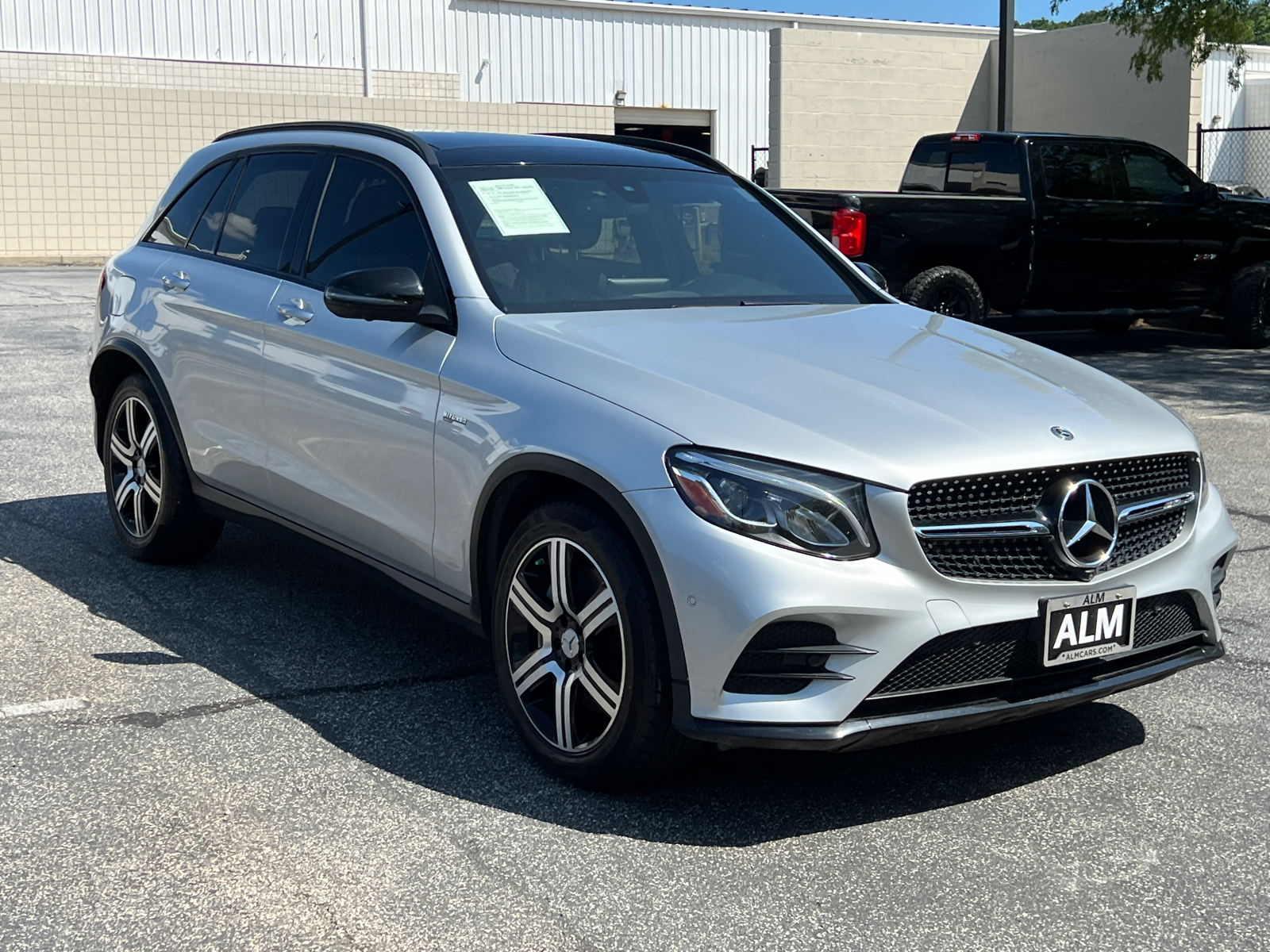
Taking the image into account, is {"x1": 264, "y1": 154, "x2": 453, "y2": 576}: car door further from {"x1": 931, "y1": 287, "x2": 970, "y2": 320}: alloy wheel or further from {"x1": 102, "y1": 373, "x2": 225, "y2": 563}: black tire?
{"x1": 931, "y1": 287, "x2": 970, "y2": 320}: alloy wheel

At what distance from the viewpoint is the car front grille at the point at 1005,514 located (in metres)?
3.55

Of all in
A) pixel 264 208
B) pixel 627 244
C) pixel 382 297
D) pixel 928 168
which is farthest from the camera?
pixel 928 168

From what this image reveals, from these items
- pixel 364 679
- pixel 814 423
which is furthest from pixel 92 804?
pixel 814 423

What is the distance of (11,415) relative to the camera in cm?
1000

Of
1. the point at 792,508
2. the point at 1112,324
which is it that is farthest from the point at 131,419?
the point at 1112,324

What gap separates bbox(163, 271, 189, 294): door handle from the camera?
19.2ft

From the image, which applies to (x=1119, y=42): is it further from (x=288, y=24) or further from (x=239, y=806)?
(x=239, y=806)

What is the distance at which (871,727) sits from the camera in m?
3.49

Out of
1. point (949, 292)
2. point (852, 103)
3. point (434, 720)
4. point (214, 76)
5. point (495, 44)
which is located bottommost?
point (434, 720)

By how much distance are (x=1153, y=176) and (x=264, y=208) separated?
10465mm

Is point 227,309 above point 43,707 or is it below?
above

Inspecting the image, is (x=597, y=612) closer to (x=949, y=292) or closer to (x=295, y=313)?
(x=295, y=313)

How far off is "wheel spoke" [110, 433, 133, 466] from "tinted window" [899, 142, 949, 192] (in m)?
9.30

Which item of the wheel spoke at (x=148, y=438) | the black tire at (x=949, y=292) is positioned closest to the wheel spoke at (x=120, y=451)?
the wheel spoke at (x=148, y=438)
